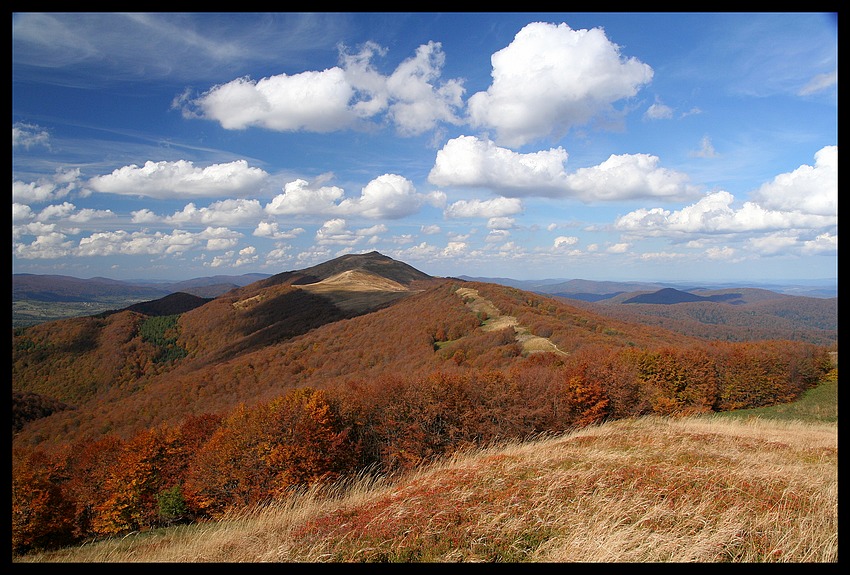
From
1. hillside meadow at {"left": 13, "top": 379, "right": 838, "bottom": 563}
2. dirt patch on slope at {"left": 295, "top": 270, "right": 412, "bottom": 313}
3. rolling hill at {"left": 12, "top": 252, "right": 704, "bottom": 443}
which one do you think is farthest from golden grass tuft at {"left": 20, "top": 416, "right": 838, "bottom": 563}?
dirt patch on slope at {"left": 295, "top": 270, "right": 412, "bottom": 313}

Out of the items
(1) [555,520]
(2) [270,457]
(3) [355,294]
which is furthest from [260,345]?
(1) [555,520]

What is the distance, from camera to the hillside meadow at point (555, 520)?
13.3ft

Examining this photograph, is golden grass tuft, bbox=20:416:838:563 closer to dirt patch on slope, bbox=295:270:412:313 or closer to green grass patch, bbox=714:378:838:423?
green grass patch, bbox=714:378:838:423

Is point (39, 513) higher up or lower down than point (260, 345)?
higher up

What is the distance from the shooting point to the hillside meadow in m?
4.07

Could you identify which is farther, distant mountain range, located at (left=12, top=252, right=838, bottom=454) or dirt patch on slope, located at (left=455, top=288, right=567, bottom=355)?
distant mountain range, located at (left=12, top=252, right=838, bottom=454)

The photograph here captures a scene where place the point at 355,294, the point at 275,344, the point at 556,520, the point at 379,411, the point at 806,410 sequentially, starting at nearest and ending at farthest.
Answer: the point at 556,520 → the point at 379,411 → the point at 806,410 → the point at 275,344 → the point at 355,294

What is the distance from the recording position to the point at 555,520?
4.65 m

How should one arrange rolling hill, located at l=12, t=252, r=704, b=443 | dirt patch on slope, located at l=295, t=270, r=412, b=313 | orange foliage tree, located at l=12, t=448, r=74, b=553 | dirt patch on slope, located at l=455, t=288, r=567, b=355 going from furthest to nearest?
1. dirt patch on slope, located at l=295, t=270, r=412, b=313
2. rolling hill, located at l=12, t=252, r=704, b=443
3. dirt patch on slope, located at l=455, t=288, r=567, b=355
4. orange foliage tree, located at l=12, t=448, r=74, b=553

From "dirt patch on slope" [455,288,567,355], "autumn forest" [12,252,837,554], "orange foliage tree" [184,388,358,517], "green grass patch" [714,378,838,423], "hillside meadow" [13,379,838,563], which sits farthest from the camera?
"dirt patch on slope" [455,288,567,355]

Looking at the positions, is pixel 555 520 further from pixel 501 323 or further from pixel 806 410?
pixel 501 323
